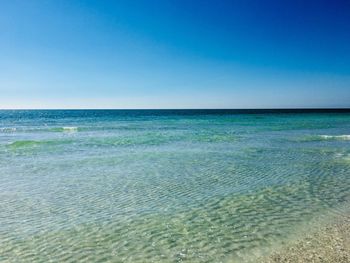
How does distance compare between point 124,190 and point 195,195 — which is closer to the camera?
point 195,195

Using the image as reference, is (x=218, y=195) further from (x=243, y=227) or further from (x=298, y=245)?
(x=298, y=245)

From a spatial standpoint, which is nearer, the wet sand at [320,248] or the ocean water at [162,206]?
the wet sand at [320,248]

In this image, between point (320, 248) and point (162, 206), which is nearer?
point (320, 248)

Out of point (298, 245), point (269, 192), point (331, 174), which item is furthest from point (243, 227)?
point (331, 174)

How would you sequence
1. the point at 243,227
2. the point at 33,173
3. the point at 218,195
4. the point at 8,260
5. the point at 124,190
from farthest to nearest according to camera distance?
the point at 33,173, the point at 124,190, the point at 218,195, the point at 243,227, the point at 8,260

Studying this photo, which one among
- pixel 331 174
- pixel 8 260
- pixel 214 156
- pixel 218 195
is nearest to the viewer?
pixel 8 260

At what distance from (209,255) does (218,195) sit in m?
4.64

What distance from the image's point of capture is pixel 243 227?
27.7ft

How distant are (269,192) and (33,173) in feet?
33.3

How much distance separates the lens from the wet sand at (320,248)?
6.68 m

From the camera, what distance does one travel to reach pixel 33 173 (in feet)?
52.0

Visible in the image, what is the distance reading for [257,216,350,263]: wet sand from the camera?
668 cm

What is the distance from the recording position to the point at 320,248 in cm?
713

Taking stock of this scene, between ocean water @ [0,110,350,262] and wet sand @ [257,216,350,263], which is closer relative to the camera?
wet sand @ [257,216,350,263]
